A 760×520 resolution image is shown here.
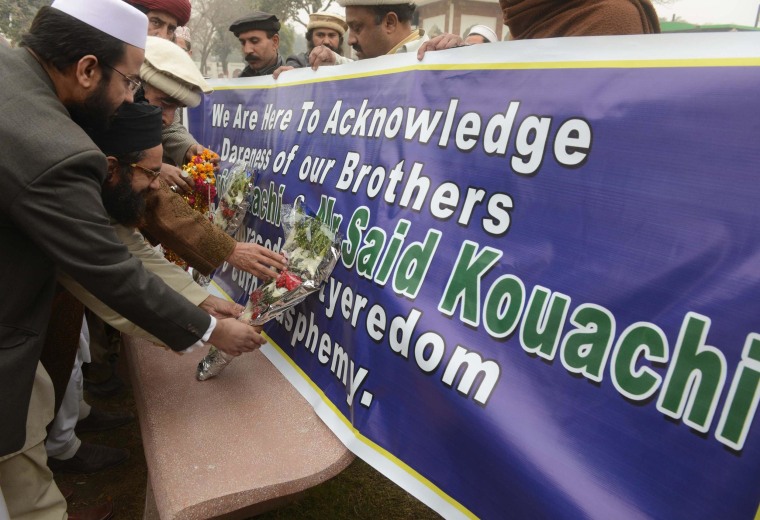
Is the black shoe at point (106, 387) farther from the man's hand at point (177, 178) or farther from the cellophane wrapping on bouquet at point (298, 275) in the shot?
the cellophane wrapping on bouquet at point (298, 275)

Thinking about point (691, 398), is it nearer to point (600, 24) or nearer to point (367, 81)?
point (600, 24)

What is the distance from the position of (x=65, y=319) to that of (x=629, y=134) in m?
2.29

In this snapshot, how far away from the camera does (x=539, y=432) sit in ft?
4.11

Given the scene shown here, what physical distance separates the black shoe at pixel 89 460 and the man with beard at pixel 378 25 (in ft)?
7.73

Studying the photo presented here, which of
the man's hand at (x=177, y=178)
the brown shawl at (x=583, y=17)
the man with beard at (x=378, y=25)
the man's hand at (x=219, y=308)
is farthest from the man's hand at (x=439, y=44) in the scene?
the man's hand at (x=177, y=178)

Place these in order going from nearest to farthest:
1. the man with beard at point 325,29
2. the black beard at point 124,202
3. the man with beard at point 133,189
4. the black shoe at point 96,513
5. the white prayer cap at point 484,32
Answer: the man with beard at point 133,189 < the black beard at point 124,202 < the white prayer cap at point 484,32 < the black shoe at point 96,513 < the man with beard at point 325,29

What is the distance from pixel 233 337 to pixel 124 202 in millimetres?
709

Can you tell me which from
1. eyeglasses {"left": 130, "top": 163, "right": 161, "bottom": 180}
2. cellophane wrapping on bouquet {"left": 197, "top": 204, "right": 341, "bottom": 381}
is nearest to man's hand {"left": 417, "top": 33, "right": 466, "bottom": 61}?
cellophane wrapping on bouquet {"left": 197, "top": 204, "right": 341, "bottom": 381}

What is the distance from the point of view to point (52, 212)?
4.25 feet

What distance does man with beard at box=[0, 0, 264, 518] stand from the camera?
1.28 metres

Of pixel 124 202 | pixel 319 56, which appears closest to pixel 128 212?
pixel 124 202

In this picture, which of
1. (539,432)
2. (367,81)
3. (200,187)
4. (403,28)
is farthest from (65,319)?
(403,28)

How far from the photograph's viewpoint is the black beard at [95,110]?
151cm

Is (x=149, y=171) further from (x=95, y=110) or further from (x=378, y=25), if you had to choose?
(x=378, y=25)
